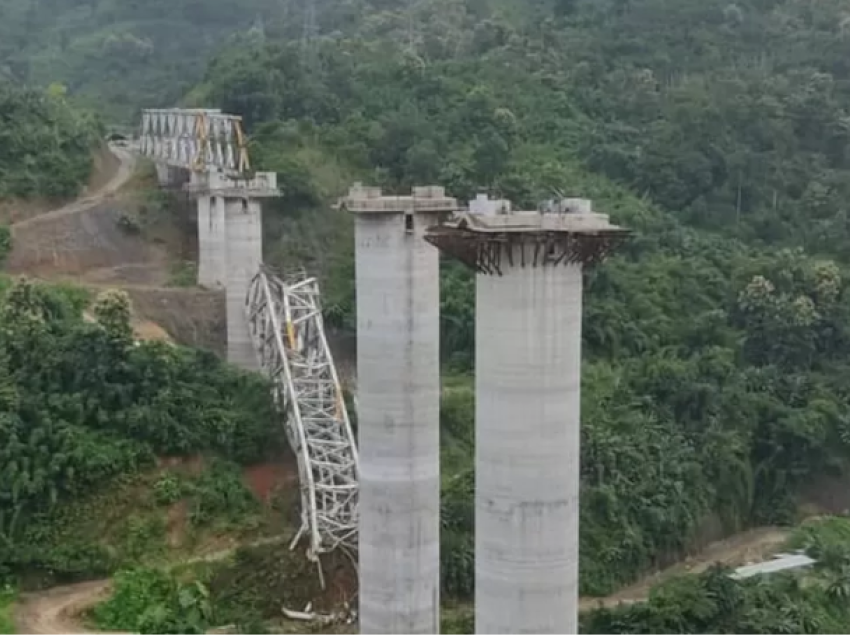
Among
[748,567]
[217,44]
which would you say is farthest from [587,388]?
[217,44]

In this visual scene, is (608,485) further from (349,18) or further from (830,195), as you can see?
(349,18)

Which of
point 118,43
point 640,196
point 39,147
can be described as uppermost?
point 118,43

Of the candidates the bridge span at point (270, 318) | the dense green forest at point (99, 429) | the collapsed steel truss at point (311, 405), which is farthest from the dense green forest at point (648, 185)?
the dense green forest at point (99, 429)

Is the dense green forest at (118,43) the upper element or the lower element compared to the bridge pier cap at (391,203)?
upper

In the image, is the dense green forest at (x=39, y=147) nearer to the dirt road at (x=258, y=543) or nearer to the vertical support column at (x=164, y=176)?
the vertical support column at (x=164, y=176)

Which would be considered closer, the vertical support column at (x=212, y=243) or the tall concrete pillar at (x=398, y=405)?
the tall concrete pillar at (x=398, y=405)

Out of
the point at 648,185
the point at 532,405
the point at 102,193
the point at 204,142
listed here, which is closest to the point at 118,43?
the point at 102,193

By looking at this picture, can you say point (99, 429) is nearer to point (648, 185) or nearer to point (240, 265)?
point (240, 265)
